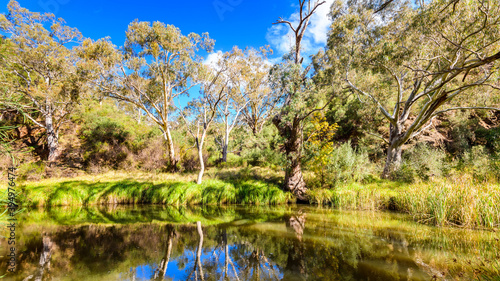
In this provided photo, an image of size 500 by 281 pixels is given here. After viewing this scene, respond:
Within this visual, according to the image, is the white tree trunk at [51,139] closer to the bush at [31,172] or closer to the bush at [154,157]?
the bush at [31,172]

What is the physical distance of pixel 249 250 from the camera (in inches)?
195

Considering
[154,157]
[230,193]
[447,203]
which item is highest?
[154,157]

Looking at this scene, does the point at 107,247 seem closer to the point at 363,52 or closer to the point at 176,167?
the point at 176,167

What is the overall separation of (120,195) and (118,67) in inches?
334

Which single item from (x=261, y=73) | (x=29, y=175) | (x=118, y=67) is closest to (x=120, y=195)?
(x=29, y=175)

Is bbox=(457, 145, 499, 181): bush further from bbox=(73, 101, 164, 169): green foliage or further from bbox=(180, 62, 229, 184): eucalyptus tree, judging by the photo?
bbox=(73, 101, 164, 169): green foliage

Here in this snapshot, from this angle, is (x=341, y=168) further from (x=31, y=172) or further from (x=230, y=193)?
(x=31, y=172)

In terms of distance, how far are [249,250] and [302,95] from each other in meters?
8.57

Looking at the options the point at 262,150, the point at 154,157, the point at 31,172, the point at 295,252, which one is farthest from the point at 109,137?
the point at 295,252

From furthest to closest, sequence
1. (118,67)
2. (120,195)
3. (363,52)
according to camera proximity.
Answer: (118,67) → (363,52) → (120,195)

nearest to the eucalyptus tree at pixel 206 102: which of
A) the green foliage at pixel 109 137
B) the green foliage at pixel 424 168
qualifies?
the green foliage at pixel 109 137

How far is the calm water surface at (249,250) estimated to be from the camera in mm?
3732

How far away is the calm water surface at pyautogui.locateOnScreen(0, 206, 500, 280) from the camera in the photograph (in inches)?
147

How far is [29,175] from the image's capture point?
1306 centimetres
